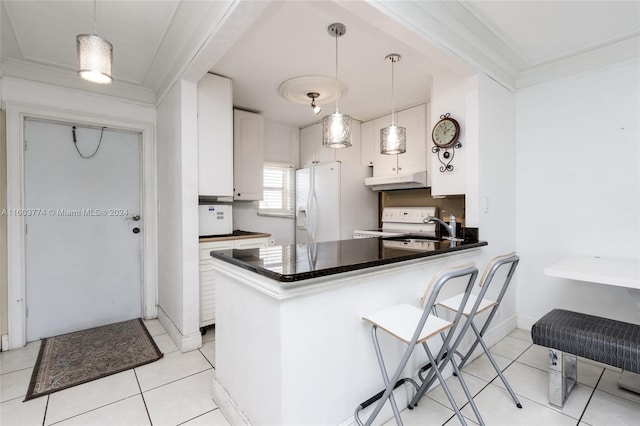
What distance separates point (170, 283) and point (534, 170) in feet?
11.8

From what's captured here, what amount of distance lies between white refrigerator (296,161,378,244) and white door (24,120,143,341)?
2044 millimetres

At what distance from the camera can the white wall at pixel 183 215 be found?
8.08ft

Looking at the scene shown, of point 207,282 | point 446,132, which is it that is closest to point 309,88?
point 446,132

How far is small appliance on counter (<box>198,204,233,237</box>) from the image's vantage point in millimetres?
2854

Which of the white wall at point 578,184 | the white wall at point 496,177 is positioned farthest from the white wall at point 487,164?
the white wall at point 578,184

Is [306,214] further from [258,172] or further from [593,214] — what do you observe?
[593,214]

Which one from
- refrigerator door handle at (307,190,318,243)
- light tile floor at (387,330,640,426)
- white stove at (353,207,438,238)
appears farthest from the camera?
refrigerator door handle at (307,190,318,243)

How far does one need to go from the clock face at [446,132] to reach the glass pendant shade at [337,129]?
0.92 m

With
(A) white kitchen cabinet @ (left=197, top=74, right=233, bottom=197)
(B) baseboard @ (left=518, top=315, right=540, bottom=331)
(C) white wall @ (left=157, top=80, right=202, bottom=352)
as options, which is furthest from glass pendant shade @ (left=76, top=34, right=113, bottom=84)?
(B) baseboard @ (left=518, top=315, right=540, bottom=331)

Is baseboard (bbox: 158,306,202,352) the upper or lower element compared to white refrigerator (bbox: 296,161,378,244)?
lower

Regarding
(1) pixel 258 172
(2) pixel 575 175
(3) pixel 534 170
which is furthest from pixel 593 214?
(1) pixel 258 172

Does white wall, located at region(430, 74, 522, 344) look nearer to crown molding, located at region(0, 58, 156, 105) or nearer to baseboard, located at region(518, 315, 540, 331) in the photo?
baseboard, located at region(518, 315, 540, 331)

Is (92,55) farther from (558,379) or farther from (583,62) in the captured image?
(583,62)

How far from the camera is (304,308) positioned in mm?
1284
